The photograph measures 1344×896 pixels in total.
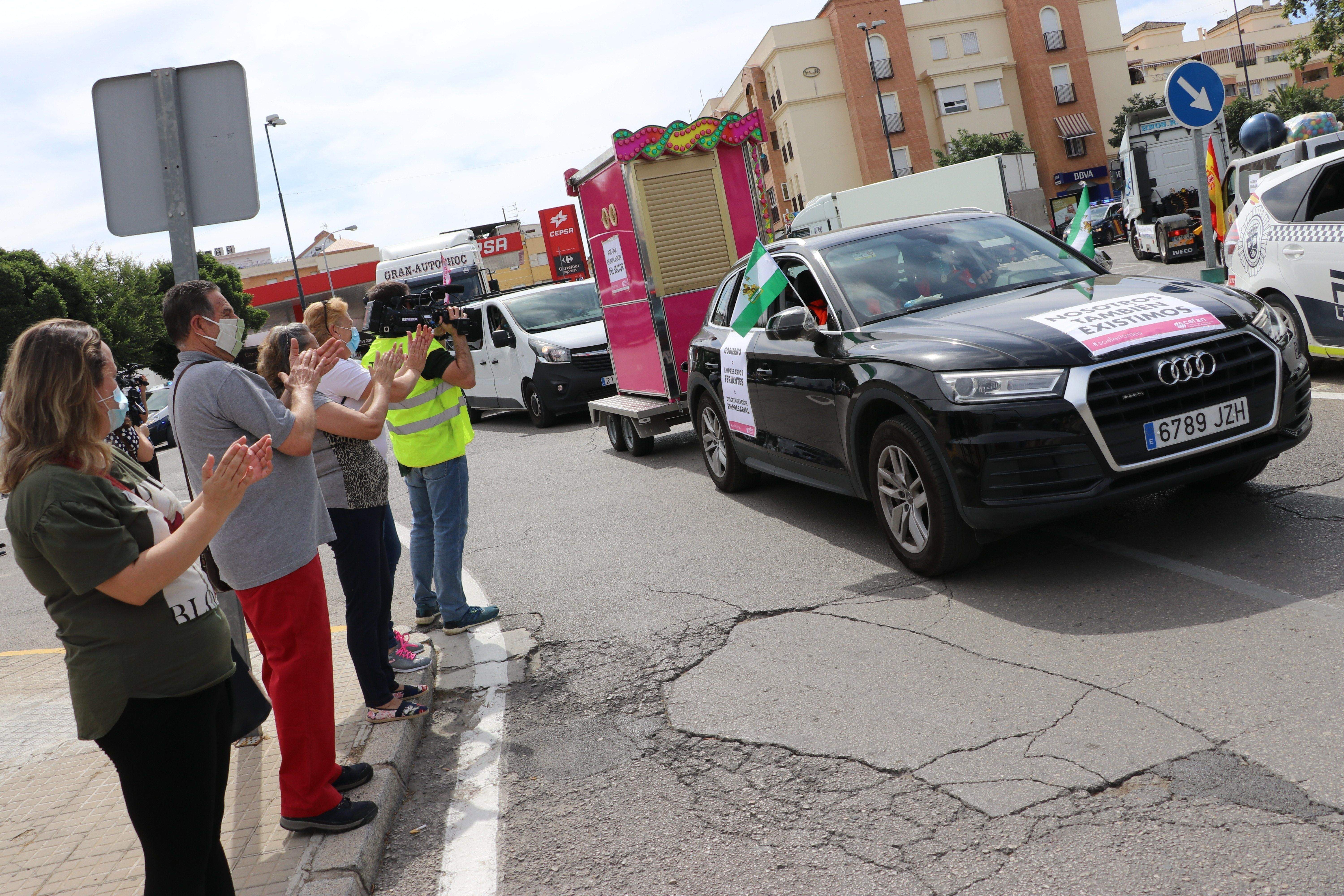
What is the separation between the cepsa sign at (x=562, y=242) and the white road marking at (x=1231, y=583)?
35.9m

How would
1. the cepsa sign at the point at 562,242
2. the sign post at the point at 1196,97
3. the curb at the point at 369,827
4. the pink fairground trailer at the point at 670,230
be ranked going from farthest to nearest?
the cepsa sign at the point at 562,242 < the sign post at the point at 1196,97 < the pink fairground trailer at the point at 670,230 < the curb at the point at 369,827

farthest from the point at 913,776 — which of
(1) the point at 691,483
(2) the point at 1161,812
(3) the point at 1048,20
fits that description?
(3) the point at 1048,20

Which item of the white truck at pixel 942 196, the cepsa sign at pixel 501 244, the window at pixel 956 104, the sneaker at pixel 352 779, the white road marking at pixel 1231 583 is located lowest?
the white road marking at pixel 1231 583

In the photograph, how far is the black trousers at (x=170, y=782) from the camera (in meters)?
2.51

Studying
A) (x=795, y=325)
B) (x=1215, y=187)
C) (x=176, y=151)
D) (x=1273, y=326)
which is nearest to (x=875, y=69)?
(x=1215, y=187)

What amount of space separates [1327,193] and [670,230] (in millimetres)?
5333

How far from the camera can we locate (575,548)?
7.53 m

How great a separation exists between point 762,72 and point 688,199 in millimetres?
59859

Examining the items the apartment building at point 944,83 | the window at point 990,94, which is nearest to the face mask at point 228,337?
the apartment building at point 944,83

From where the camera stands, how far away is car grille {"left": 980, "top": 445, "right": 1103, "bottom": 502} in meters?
4.68

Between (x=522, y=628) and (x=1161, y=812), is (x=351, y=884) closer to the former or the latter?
(x=1161, y=812)

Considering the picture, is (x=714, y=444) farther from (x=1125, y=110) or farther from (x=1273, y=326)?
(x=1125, y=110)

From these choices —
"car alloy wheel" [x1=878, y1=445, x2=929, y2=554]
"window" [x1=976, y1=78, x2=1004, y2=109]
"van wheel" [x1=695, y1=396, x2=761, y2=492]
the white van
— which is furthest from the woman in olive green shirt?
"window" [x1=976, y1=78, x2=1004, y2=109]

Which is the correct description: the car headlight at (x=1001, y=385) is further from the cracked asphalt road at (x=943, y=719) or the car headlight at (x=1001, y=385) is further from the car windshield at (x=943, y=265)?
the car windshield at (x=943, y=265)
